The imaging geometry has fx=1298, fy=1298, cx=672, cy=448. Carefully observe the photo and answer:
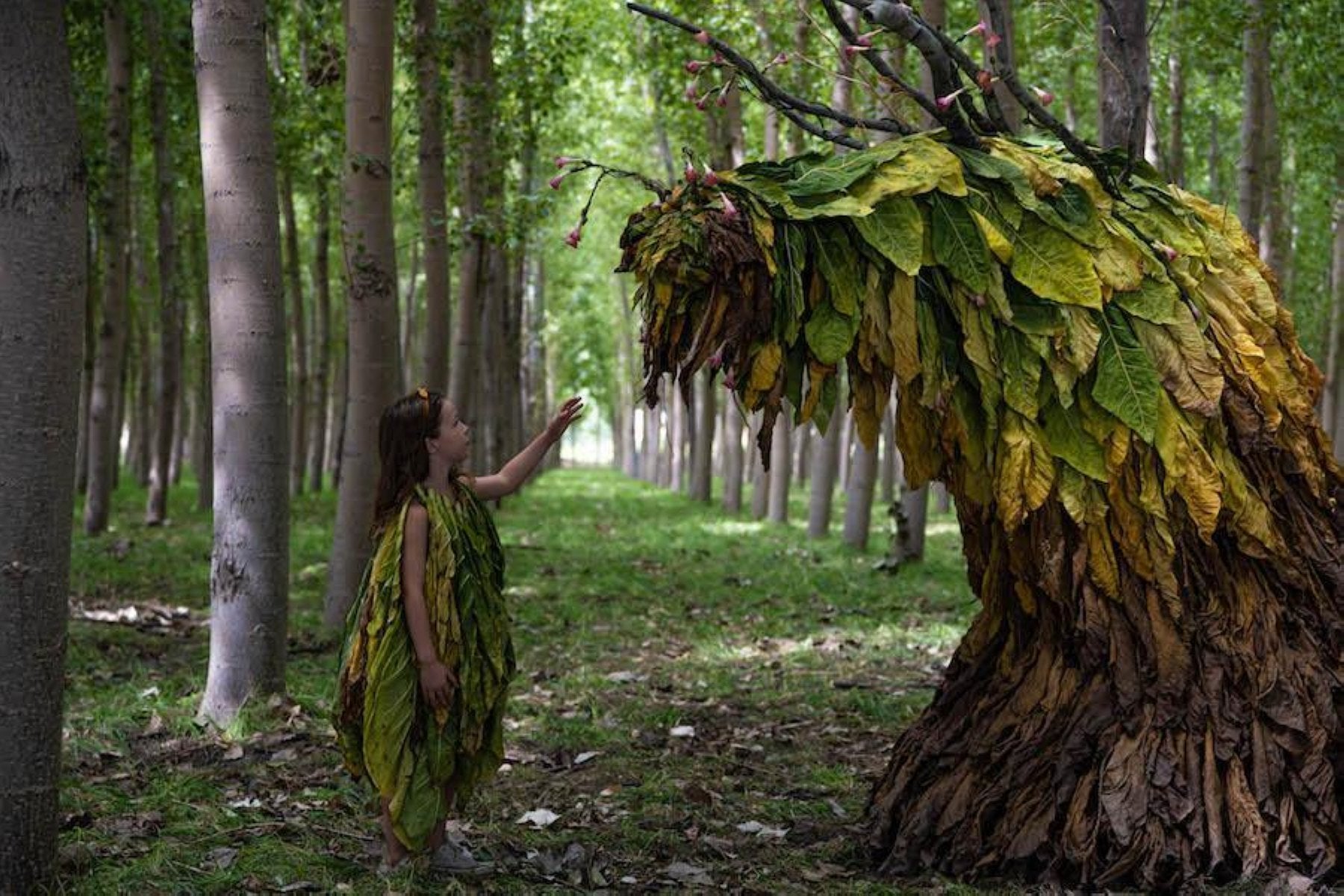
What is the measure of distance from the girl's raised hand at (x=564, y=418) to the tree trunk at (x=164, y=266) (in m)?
12.8

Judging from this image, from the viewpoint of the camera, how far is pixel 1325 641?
459 cm

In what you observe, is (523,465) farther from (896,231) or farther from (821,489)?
(821,489)

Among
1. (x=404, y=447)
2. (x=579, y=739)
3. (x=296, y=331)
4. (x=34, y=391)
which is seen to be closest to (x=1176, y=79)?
(x=296, y=331)

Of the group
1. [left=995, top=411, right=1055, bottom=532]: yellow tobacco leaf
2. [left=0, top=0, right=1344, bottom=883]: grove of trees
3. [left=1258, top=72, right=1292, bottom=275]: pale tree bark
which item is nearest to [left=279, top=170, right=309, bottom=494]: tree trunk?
[left=0, top=0, right=1344, bottom=883]: grove of trees

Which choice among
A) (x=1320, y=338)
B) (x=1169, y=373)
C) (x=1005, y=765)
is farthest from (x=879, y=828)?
(x=1320, y=338)

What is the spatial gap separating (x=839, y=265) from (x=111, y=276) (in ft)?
42.7

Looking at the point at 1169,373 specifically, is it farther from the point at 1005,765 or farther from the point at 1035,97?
the point at 1005,765

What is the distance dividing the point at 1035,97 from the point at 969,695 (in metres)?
2.26

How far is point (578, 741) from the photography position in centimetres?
671

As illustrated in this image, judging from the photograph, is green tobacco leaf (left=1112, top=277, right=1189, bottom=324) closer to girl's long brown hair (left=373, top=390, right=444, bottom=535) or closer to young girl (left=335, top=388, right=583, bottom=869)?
young girl (left=335, top=388, right=583, bottom=869)

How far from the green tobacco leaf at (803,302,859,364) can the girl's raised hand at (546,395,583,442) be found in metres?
0.91

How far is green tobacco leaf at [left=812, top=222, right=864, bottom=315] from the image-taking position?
4.28 m

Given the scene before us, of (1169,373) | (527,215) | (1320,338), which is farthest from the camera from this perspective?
(1320,338)

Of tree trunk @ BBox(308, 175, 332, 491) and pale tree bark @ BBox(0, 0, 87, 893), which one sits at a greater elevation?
tree trunk @ BBox(308, 175, 332, 491)
